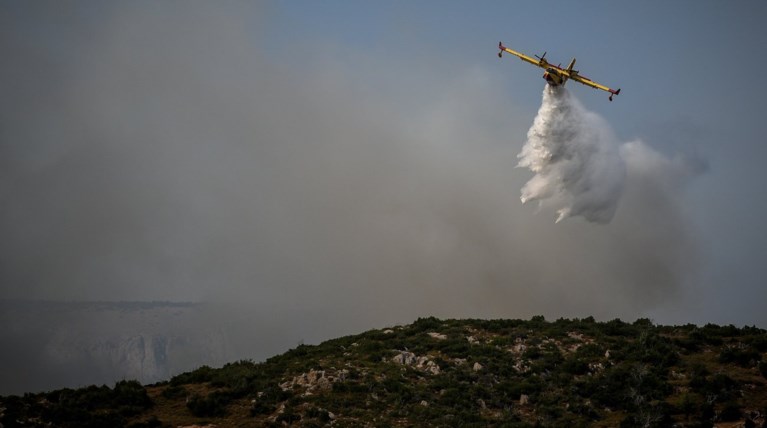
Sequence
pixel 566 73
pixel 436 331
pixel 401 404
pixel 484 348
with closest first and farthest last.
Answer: pixel 401 404
pixel 484 348
pixel 436 331
pixel 566 73

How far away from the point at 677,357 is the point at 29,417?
43.4 m

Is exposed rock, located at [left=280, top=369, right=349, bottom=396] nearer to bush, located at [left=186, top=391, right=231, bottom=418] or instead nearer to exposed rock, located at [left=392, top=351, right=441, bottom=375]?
bush, located at [left=186, top=391, right=231, bottom=418]

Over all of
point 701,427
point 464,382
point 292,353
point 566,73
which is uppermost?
point 566,73

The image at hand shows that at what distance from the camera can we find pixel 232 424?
33438mm

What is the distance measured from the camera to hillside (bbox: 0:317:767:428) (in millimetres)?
33188

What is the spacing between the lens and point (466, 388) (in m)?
38.0

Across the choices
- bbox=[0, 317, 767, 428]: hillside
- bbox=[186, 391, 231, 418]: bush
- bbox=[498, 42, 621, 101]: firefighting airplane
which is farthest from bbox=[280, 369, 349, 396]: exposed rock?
bbox=[498, 42, 621, 101]: firefighting airplane

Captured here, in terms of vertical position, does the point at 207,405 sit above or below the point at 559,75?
below

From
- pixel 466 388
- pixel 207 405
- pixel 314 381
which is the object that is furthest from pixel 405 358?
pixel 207 405

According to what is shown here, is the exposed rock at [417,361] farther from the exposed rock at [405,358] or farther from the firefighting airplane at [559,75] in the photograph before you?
the firefighting airplane at [559,75]

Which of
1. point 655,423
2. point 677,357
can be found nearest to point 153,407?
point 655,423

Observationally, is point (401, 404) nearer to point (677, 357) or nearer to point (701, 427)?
point (701, 427)

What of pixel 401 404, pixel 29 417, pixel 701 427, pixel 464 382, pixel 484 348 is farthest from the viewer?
pixel 484 348

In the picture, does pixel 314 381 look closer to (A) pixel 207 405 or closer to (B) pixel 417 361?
(A) pixel 207 405
